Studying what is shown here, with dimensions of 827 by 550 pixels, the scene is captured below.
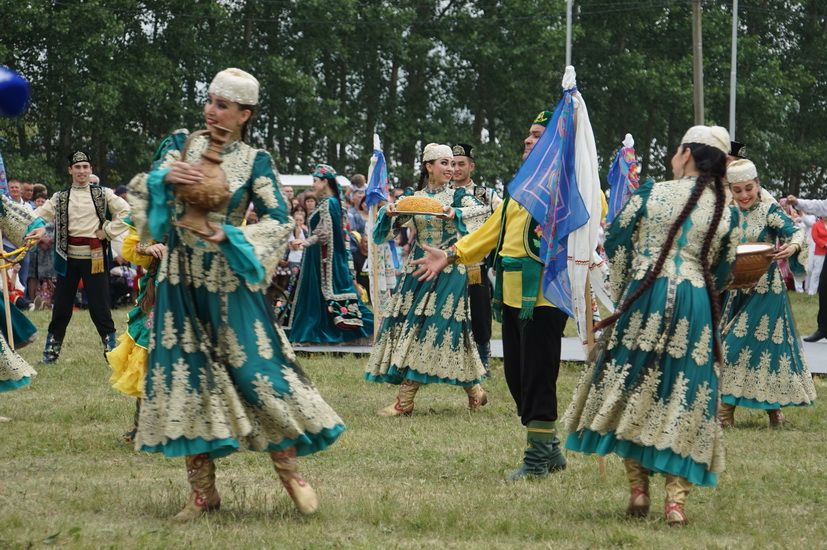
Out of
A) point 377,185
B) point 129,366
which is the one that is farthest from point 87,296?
point 129,366

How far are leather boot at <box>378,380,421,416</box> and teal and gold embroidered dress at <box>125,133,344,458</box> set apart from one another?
383cm

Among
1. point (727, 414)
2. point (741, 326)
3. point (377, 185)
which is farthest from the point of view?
point (377, 185)

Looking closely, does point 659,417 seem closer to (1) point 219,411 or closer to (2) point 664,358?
(2) point 664,358

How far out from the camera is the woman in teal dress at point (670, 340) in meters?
5.88

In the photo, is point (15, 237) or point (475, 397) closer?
point (15, 237)

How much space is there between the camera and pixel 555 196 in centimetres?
702

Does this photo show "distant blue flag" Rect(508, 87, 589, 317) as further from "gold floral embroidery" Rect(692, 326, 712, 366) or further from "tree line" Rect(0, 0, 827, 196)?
"tree line" Rect(0, 0, 827, 196)

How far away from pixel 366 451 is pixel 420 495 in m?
1.45

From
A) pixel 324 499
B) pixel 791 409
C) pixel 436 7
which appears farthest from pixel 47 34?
pixel 324 499

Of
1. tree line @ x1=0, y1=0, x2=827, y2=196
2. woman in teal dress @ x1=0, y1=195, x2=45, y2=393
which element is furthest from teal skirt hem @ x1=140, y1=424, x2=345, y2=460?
tree line @ x1=0, y1=0, x2=827, y2=196

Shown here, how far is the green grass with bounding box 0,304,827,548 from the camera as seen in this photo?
18.6 ft

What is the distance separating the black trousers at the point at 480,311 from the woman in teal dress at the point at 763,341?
2320 mm

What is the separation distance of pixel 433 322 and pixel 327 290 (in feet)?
16.0

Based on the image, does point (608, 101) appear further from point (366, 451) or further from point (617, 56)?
point (366, 451)
